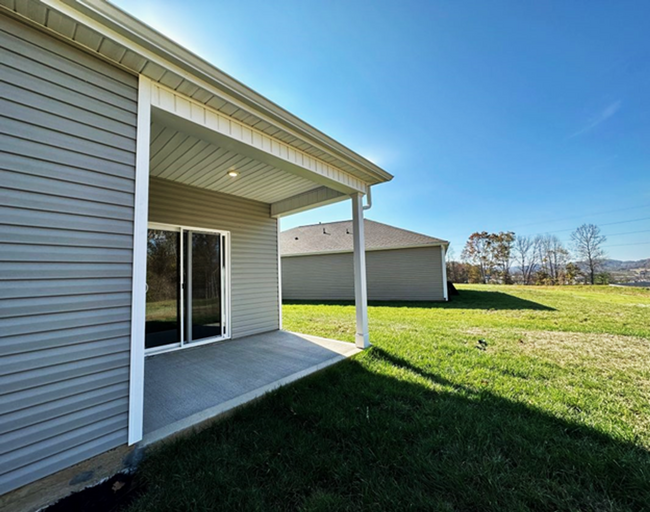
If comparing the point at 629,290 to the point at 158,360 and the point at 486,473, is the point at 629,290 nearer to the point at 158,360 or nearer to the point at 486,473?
the point at 486,473

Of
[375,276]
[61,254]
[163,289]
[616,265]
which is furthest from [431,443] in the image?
[616,265]

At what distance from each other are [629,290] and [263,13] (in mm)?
20874

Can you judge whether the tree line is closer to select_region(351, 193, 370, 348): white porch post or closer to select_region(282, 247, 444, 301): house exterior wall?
select_region(282, 247, 444, 301): house exterior wall

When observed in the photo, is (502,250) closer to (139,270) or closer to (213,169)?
(213,169)

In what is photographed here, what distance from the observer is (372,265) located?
11938 mm

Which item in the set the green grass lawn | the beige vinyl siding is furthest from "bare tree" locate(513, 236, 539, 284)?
the beige vinyl siding

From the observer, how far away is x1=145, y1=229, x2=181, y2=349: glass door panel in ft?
13.8

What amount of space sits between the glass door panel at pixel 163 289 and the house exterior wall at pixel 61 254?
9.12ft

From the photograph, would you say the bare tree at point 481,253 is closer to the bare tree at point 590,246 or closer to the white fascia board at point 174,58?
the bare tree at point 590,246

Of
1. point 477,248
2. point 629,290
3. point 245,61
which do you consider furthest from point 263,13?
point 477,248

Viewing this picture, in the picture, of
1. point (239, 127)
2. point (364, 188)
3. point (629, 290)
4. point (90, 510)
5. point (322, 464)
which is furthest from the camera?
point (629, 290)

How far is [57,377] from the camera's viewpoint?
5.08ft

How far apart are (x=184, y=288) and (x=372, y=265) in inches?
347

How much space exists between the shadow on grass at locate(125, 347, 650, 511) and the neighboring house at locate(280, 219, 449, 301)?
29.2ft
